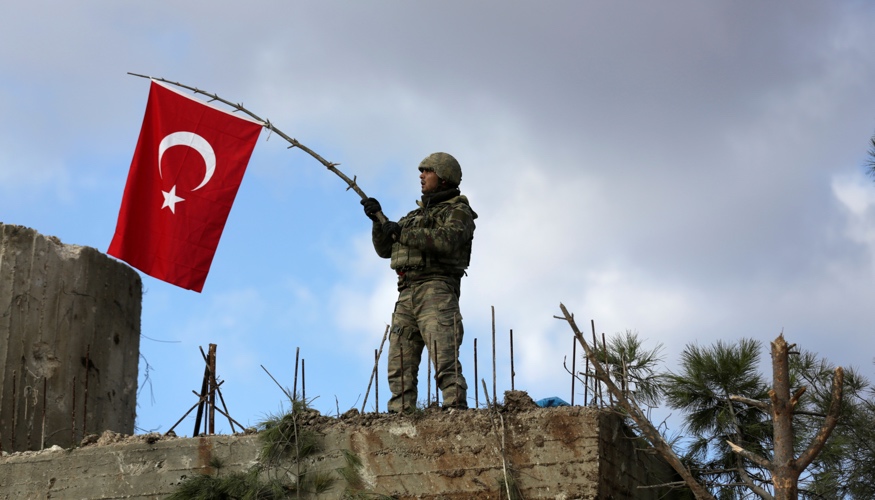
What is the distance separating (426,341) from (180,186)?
265cm

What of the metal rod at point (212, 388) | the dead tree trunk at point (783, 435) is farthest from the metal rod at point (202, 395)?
the dead tree trunk at point (783, 435)

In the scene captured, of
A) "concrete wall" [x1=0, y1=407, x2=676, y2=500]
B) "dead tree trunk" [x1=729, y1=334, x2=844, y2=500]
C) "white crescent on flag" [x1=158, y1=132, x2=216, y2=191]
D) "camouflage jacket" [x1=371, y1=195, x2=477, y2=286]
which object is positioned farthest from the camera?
"white crescent on flag" [x1=158, y1=132, x2=216, y2=191]

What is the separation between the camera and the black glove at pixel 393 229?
9.34m

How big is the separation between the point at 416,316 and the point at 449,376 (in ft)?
1.73

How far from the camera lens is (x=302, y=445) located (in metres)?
8.66

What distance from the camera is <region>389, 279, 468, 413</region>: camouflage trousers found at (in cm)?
899

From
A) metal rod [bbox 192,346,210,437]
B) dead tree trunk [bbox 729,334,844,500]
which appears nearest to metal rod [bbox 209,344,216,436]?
metal rod [bbox 192,346,210,437]

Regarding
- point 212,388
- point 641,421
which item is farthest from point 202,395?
point 641,421

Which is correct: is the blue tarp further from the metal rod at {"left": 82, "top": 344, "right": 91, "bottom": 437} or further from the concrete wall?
the metal rod at {"left": 82, "top": 344, "right": 91, "bottom": 437}

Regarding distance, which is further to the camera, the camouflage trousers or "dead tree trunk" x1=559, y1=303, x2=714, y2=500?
the camouflage trousers

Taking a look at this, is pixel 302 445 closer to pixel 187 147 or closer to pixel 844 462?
pixel 187 147

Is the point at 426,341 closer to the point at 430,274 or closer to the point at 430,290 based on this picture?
the point at 430,290

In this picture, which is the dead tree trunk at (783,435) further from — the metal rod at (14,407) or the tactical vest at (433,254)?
the metal rod at (14,407)

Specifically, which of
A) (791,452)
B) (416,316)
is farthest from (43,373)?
(791,452)
